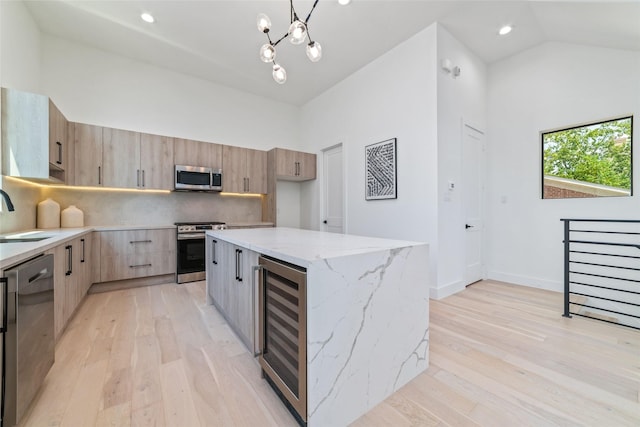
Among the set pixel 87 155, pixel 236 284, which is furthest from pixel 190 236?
pixel 236 284

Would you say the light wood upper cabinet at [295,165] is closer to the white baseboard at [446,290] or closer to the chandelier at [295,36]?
the chandelier at [295,36]

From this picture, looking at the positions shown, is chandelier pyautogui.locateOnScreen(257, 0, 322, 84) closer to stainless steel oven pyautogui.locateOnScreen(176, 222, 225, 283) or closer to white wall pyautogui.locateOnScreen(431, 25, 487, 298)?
white wall pyautogui.locateOnScreen(431, 25, 487, 298)

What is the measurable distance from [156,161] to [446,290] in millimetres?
4430

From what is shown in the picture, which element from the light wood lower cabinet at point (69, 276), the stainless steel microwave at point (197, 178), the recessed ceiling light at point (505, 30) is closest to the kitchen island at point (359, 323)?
the light wood lower cabinet at point (69, 276)

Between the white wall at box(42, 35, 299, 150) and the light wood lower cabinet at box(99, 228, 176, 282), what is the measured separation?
1.66 metres

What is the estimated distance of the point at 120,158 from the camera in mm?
3469

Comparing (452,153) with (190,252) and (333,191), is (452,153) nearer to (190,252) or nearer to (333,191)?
(333,191)

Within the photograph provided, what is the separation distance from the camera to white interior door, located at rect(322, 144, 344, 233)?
180 inches

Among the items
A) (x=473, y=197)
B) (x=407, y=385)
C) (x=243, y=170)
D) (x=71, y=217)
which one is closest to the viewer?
(x=407, y=385)

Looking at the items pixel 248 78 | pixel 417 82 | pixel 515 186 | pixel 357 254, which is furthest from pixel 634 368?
pixel 248 78

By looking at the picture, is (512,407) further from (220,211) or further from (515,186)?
(220,211)

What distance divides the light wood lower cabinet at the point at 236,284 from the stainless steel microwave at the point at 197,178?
1.64m

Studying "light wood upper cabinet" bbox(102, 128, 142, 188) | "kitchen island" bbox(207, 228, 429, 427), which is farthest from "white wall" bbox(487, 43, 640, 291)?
"light wood upper cabinet" bbox(102, 128, 142, 188)

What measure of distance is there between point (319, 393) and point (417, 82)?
11.2ft
